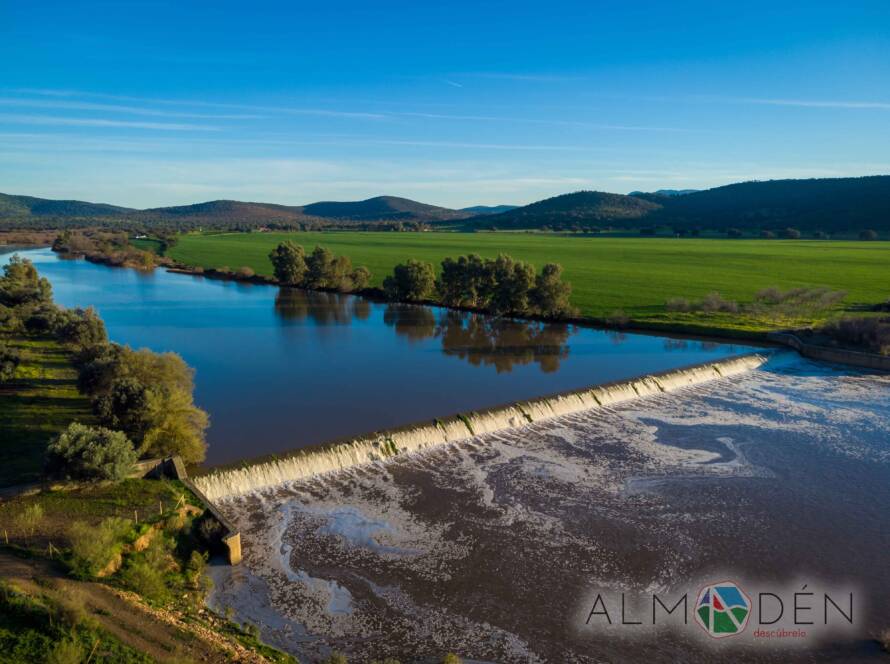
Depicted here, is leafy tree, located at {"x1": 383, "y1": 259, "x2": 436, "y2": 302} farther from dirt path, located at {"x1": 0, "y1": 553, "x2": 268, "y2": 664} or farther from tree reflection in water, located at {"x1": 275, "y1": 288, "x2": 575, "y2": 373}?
dirt path, located at {"x1": 0, "y1": 553, "x2": 268, "y2": 664}

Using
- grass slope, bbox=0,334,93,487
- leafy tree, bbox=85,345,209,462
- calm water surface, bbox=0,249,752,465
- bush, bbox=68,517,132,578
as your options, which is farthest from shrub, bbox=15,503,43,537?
calm water surface, bbox=0,249,752,465

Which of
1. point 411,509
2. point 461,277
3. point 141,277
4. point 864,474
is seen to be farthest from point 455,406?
point 141,277

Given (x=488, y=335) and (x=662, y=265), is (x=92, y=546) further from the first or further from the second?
(x=662, y=265)

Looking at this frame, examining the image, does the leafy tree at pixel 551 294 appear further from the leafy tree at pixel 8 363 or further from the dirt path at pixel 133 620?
the dirt path at pixel 133 620

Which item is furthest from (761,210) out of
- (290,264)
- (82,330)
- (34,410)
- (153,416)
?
(34,410)

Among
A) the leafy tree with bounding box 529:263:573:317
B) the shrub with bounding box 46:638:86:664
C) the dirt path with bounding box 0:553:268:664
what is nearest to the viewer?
the shrub with bounding box 46:638:86:664

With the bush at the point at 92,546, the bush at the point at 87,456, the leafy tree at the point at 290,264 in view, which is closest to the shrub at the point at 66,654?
the bush at the point at 92,546
